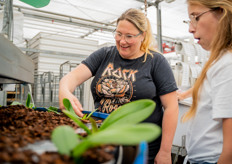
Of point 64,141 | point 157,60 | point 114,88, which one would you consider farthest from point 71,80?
point 64,141

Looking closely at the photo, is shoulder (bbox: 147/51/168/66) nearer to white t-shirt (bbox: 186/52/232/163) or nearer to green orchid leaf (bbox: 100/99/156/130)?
white t-shirt (bbox: 186/52/232/163)

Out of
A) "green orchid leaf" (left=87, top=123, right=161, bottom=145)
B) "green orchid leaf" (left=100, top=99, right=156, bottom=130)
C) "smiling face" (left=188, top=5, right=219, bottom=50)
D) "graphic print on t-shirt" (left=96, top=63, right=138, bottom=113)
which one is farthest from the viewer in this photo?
"graphic print on t-shirt" (left=96, top=63, right=138, bottom=113)

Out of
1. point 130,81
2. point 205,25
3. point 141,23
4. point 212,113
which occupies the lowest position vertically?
point 212,113

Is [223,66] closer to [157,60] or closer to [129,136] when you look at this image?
[157,60]

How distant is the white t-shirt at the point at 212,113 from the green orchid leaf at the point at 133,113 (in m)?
0.41

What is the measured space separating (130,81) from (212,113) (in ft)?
1.46

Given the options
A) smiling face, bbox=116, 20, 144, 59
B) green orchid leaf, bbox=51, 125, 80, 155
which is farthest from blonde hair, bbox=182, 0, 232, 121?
green orchid leaf, bbox=51, 125, 80, 155

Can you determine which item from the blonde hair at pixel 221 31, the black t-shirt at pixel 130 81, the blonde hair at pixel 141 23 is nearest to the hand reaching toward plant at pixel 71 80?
the black t-shirt at pixel 130 81

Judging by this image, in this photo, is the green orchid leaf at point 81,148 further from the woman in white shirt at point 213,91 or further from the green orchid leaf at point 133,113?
the woman in white shirt at point 213,91

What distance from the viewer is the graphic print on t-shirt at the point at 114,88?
1.03m

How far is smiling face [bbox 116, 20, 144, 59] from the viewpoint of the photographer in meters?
1.11

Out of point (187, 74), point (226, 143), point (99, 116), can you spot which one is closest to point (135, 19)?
point (99, 116)

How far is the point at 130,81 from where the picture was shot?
1.04 meters

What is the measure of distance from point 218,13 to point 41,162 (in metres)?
0.85
